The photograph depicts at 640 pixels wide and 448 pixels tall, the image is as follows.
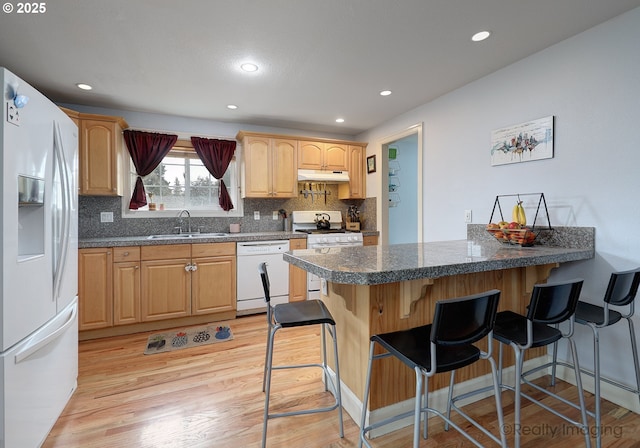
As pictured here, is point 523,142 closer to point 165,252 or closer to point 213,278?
point 213,278

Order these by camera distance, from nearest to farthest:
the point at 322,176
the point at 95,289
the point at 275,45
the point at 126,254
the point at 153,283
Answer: the point at 275,45 → the point at 95,289 → the point at 126,254 → the point at 153,283 → the point at 322,176

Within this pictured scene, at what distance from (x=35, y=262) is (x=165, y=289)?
5.78 ft

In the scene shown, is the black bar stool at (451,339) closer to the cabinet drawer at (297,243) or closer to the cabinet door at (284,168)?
the cabinet drawer at (297,243)

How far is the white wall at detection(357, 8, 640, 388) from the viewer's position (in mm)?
1778

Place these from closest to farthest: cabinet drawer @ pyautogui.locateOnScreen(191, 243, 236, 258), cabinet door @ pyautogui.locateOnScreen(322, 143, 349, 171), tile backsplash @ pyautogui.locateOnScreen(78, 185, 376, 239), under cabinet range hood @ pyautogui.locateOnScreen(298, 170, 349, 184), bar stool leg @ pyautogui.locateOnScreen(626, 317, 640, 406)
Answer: bar stool leg @ pyautogui.locateOnScreen(626, 317, 640, 406), cabinet drawer @ pyautogui.locateOnScreen(191, 243, 236, 258), tile backsplash @ pyautogui.locateOnScreen(78, 185, 376, 239), under cabinet range hood @ pyautogui.locateOnScreen(298, 170, 349, 184), cabinet door @ pyautogui.locateOnScreen(322, 143, 349, 171)

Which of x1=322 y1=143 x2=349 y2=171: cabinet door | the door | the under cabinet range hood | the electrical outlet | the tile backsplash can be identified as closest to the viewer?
the electrical outlet

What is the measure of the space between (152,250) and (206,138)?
1.56 metres

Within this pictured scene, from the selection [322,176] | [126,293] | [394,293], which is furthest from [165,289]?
[394,293]

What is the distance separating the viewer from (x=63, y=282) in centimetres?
170

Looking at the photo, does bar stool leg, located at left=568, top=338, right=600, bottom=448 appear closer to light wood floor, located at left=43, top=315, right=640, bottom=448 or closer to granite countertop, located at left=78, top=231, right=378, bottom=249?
light wood floor, located at left=43, top=315, right=640, bottom=448

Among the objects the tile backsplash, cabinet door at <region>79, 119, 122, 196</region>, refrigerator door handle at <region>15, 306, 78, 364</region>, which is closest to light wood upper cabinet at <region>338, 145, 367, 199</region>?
the tile backsplash

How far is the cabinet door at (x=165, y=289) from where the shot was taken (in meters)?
3.03

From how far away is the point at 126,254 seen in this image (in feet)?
9.64

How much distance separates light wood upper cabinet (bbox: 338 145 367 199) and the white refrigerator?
316cm
